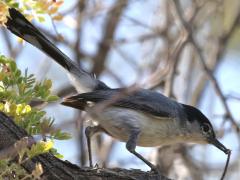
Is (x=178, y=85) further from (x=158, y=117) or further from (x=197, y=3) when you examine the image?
(x=158, y=117)

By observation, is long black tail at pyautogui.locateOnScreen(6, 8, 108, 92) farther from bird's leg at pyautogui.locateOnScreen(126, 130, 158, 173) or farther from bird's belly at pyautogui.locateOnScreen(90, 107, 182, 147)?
bird's leg at pyautogui.locateOnScreen(126, 130, 158, 173)

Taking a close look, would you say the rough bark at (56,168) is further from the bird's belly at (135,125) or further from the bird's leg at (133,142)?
the bird's belly at (135,125)

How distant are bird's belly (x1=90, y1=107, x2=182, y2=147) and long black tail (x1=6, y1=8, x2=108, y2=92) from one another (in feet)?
1.03

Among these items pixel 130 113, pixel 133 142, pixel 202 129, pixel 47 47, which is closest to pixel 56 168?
pixel 47 47

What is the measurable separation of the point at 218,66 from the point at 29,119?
14.9ft

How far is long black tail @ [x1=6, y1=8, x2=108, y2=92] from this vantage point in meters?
3.82

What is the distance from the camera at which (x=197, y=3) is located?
6305 millimetres

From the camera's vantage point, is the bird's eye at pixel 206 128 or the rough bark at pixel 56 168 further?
the bird's eye at pixel 206 128

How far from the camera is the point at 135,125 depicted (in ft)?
15.4

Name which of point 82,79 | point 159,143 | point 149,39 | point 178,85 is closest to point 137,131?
point 159,143

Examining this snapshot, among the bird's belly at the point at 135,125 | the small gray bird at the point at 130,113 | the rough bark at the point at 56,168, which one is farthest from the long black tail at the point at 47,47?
the rough bark at the point at 56,168

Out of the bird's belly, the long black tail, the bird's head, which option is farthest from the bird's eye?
the long black tail

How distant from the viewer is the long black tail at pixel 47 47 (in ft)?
12.5

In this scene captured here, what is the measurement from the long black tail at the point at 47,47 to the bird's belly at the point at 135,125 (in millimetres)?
315
